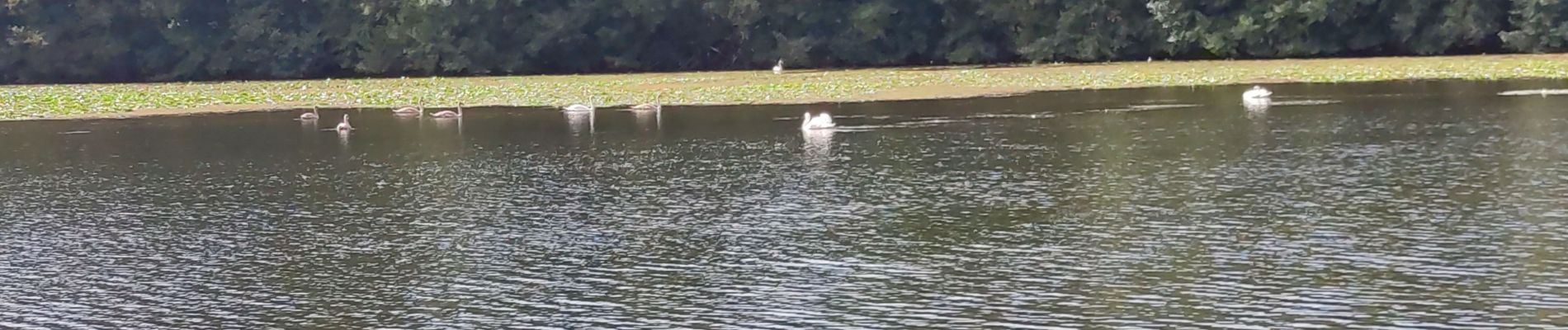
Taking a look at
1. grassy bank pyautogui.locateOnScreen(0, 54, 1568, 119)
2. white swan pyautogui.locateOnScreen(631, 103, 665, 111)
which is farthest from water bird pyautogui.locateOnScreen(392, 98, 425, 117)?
white swan pyautogui.locateOnScreen(631, 103, 665, 111)

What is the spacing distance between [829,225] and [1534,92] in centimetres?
2397

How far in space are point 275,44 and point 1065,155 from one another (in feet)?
130

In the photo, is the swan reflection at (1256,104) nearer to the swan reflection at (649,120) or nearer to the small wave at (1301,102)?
the small wave at (1301,102)

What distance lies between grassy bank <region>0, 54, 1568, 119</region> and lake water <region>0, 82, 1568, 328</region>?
33.3ft

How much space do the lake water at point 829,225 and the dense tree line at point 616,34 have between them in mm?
23230

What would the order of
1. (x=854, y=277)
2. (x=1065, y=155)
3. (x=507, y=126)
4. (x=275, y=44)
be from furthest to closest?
(x=275, y=44) < (x=507, y=126) < (x=1065, y=155) < (x=854, y=277)

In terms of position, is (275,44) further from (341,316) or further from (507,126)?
(341,316)

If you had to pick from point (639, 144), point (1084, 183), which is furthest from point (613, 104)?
point (1084, 183)

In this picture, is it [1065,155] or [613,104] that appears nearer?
[1065,155]

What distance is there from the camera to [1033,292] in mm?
17469

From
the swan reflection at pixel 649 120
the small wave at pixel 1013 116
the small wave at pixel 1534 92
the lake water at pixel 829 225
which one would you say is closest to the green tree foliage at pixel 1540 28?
the small wave at pixel 1534 92

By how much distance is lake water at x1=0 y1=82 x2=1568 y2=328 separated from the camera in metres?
17.1

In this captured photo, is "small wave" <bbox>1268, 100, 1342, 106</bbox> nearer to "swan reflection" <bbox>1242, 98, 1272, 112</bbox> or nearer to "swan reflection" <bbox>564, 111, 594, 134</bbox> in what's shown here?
"swan reflection" <bbox>1242, 98, 1272, 112</bbox>

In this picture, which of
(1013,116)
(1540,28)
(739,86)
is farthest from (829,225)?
(1540,28)
